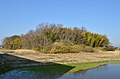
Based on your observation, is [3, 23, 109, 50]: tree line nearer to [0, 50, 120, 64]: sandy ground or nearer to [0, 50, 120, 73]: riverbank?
[0, 50, 120, 64]: sandy ground

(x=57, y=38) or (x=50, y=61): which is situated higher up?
(x=57, y=38)

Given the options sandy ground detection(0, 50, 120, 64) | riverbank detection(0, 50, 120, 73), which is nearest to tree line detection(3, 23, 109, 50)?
sandy ground detection(0, 50, 120, 64)

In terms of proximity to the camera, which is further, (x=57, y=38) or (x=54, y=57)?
(x=57, y=38)

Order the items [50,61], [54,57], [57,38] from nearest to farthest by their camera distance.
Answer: [50,61], [54,57], [57,38]

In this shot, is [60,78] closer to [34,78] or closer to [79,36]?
[34,78]

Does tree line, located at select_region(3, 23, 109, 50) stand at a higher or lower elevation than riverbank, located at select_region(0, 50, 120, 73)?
higher

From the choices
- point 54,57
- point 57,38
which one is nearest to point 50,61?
point 54,57

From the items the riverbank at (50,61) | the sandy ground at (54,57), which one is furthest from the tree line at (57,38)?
the riverbank at (50,61)

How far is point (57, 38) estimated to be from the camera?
59.1 metres

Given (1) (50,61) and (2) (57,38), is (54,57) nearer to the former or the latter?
(1) (50,61)

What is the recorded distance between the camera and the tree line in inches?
2131

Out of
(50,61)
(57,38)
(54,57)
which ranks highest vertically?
(57,38)

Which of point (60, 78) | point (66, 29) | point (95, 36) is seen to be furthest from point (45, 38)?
point (60, 78)

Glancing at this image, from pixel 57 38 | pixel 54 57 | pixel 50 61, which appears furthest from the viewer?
pixel 57 38
